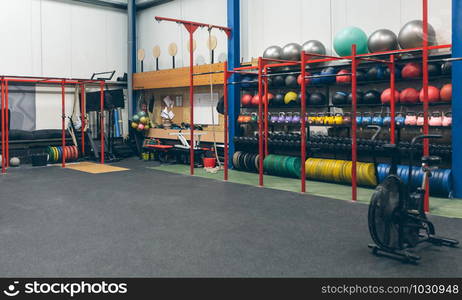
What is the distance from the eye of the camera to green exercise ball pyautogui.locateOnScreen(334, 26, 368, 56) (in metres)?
6.12

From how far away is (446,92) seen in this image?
5.38 metres

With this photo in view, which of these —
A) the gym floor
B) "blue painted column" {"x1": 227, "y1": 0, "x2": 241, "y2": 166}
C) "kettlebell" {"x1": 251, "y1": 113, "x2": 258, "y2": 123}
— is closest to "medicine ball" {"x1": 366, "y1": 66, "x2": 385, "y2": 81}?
the gym floor

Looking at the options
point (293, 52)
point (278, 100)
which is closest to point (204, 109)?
point (278, 100)

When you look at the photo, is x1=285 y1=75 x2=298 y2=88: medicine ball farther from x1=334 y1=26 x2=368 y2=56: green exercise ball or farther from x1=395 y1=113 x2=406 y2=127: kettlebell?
x1=395 y1=113 x2=406 y2=127: kettlebell

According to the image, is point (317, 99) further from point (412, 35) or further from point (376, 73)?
point (412, 35)

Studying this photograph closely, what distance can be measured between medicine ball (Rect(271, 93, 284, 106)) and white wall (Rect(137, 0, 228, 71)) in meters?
1.84

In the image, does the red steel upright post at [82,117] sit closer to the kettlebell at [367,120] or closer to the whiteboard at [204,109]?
the whiteboard at [204,109]

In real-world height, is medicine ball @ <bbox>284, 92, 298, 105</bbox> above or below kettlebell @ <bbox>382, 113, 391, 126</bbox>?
above

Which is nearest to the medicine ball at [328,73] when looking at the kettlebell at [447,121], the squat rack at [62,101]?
the kettlebell at [447,121]

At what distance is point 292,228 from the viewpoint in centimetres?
403

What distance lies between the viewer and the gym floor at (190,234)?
9.80ft

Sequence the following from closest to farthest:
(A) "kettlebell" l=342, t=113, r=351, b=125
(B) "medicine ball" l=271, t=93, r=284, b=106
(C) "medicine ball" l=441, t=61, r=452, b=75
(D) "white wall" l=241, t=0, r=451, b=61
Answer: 1. (C) "medicine ball" l=441, t=61, r=452, b=75
2. (D) "white wall" l=241, t=0, r=451, b=61
3. (A) "kettlebell" l=342, t=113, r=351, b=125
4. (B) "medicine ball" l=271, t=93, r=284, b=106

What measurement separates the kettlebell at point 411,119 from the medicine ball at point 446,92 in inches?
14.6

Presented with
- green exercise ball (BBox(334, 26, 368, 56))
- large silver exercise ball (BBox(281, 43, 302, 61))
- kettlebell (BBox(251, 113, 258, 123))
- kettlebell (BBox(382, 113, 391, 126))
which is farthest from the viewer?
kettlebell (BBox(251, 113, 258, 123))
